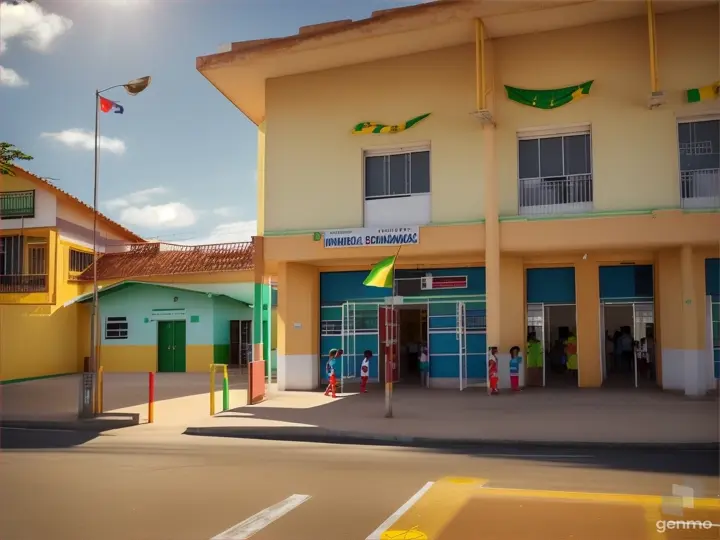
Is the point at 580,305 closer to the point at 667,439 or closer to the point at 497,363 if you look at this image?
the point at 497,363

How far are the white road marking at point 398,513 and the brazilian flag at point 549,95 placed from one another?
11990mm

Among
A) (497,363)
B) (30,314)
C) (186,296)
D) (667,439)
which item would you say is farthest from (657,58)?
(30,314)

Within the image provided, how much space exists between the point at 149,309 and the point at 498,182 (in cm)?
1805

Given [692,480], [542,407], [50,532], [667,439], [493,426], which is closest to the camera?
[50,532]

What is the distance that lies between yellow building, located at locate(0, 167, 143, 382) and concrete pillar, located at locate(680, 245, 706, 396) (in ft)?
77.6

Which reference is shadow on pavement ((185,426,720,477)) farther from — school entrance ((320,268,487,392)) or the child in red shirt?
school entrance ((320,268,487,392))

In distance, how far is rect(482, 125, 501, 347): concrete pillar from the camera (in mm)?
16938

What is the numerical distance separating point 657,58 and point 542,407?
906cm

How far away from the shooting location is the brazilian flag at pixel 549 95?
55.3 feet

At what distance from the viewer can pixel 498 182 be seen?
57.3 ft

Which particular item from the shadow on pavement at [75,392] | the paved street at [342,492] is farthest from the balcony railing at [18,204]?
the paved street at [342,492]

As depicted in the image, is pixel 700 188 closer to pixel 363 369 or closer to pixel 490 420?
pixel 490 420

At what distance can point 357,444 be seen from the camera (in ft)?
37.9

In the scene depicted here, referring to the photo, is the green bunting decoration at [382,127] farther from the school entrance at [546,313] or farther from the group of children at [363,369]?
the group of children at [363,369]
